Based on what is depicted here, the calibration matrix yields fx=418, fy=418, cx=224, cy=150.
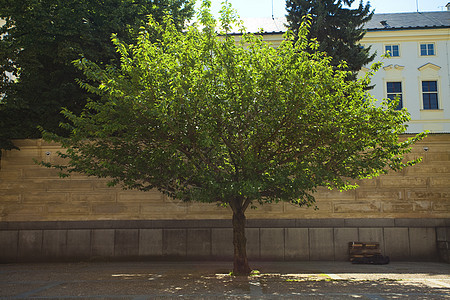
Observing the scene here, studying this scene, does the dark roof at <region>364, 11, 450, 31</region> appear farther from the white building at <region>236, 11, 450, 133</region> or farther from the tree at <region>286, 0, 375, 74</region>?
the tree at <region>286, 0, 375, 74</region>

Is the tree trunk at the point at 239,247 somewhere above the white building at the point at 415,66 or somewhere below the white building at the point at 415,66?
below

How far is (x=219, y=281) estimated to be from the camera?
507 inches

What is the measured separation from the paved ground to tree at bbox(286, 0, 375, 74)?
44.6 ft

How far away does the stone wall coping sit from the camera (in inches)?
754

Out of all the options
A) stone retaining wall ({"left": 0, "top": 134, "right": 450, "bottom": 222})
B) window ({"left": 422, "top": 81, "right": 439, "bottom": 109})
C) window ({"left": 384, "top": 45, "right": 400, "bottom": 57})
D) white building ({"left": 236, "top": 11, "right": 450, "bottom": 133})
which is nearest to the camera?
stone retaining wall ({"left": 0, "top": 134, "right": 450, "bottom": 222})

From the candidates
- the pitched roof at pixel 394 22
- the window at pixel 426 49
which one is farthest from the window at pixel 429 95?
the pitched roof at pixel 394 22

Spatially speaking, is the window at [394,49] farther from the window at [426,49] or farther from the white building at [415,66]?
the window at [426,49]

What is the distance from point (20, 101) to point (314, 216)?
14.3m

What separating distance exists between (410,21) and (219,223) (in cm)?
3077

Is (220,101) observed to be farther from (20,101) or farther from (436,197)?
(436,197)

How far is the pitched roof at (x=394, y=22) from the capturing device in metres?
37.7

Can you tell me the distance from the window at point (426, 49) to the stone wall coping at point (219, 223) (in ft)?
Result: 75.7

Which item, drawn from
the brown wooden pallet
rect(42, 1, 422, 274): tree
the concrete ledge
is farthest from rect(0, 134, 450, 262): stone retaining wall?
rect(42, 1, 422, 274): tree

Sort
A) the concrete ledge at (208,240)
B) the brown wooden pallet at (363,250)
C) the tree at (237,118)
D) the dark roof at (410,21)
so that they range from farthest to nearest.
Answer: the dark roof at (410,21) → the concrete ledge at (208,240) → the brown wooden pallet at (363,250) → the tree at (237,118)
